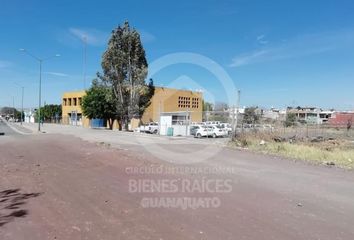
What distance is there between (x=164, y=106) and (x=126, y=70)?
17562 mm

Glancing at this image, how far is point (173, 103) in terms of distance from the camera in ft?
233

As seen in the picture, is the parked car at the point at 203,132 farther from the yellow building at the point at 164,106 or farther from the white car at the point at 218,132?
the yellow building at the point at 164,106

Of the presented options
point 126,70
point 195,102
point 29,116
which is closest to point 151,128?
point 126,70

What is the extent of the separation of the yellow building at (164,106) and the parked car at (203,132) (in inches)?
194

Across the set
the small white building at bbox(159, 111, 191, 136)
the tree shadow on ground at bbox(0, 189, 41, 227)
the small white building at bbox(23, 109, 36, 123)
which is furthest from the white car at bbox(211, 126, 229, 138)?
the small white building at bbox(23, 109, 36, 123)

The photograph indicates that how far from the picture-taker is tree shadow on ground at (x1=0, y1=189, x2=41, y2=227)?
7051 mm

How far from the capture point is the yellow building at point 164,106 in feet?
210

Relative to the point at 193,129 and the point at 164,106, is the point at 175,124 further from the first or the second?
the point at 164,106

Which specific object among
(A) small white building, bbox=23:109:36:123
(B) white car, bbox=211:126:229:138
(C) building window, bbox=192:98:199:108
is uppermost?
(C) building window, bbox=192:98:199:108

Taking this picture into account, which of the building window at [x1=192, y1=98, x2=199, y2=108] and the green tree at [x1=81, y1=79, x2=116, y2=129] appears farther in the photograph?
the building window at [x1=192, y1=98, x2=199, y2=108]

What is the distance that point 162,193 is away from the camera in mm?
9352

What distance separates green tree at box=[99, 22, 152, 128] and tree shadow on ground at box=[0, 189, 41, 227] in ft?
141

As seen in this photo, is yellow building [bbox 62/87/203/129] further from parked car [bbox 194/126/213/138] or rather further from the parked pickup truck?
parked car [bbox 194/126/213/138]

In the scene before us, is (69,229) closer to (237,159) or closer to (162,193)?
Answer: (162,193)
